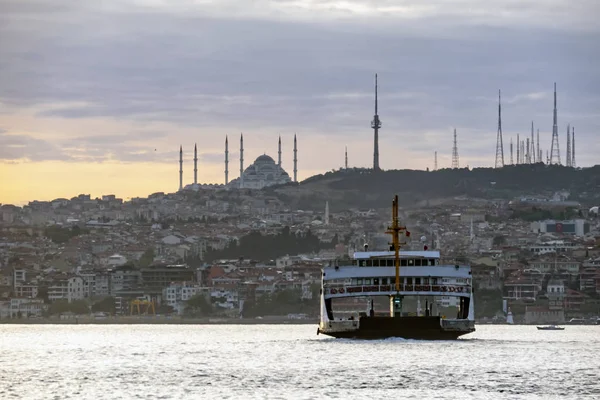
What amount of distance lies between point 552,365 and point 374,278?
19.4 meters

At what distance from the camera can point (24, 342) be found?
416ft

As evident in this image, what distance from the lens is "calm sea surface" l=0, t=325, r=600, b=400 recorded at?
248ft

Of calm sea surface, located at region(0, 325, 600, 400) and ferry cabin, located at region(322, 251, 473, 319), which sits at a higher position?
ferry cabin, located at region(322, 251, 473, 319)

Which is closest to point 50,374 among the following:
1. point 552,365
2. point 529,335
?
point 552,365

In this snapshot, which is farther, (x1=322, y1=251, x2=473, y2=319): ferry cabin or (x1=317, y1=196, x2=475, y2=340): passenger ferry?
(x1=322, y1=251, x2=473, y2=319): ferry cabin

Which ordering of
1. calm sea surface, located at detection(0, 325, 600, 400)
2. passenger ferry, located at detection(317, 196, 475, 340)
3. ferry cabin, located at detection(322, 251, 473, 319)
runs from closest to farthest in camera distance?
calm sea surface, located at detection(0, 325, 600, 400) → passenger ferry, located at detection(317, 196, 475, 340) → ferry cabin, located at detection(322, 251, 473, 319)

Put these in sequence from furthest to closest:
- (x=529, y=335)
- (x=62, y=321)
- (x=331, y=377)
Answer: (x=62, y=321) < (x=529, y=335) < (x=331, y=377)

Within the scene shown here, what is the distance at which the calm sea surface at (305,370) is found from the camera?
248 feet

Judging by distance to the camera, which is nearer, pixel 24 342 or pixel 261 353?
pixel 261 353

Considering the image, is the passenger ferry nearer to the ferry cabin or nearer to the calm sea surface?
the ferry cabin

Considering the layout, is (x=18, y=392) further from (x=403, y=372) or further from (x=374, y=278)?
(x=374, y=278)

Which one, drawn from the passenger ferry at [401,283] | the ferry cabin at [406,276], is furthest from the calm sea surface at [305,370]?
the ferry cabin at [406,276]

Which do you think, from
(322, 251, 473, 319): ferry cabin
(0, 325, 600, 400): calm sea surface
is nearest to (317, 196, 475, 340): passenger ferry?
(322, 251, 473, 319): ferry cabin

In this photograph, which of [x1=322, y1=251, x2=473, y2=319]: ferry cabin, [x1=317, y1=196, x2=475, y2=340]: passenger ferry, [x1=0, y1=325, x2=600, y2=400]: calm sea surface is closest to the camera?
[x1=0, y1=325, x2=600, y2=400]: calm sea surface
